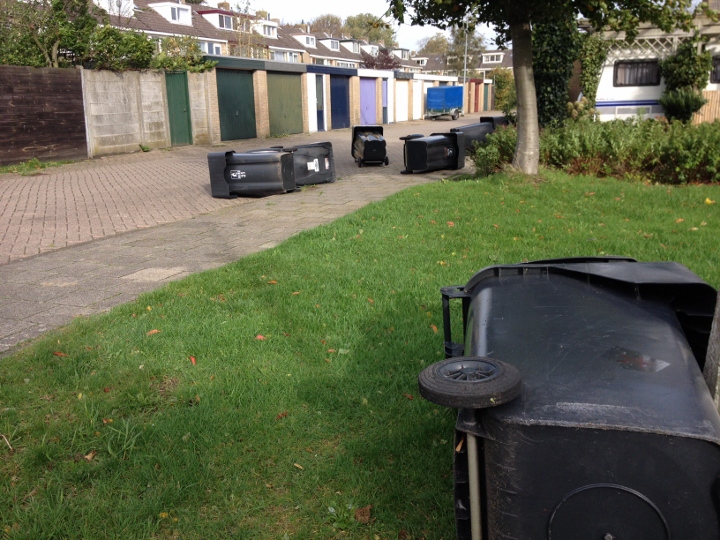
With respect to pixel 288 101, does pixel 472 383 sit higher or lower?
lower

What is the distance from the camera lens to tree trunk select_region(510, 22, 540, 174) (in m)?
11.0

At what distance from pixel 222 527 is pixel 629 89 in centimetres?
2390

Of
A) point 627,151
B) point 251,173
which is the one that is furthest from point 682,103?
point 251,173

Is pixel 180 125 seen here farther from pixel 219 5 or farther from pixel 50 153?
pixel 219 5

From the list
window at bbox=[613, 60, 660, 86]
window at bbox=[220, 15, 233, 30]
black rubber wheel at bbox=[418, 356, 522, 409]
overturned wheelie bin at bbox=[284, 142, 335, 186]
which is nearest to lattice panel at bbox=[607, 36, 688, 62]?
window at bbox=[613, 60, 660, 86]

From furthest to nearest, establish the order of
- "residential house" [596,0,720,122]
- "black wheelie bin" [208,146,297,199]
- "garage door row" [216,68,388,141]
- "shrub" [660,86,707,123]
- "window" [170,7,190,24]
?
1. "window" [170,7,190,24]
2. "garage door row" [216,68,388,141]
3. "residential house" [596,0,720,122]
4. "shrub" [660,86,707,123]
5. "black wheelie bin" [208,146,297,199]

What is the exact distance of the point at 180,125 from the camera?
2325 centimetres

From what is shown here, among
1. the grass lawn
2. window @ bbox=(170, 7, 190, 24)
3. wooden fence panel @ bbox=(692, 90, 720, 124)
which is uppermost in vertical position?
window @ bbox=(170, 7, 190, 24)

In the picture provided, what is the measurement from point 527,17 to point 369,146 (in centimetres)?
618

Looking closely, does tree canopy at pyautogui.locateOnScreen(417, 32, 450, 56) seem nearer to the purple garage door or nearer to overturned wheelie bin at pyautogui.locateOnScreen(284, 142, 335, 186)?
the purple garage door

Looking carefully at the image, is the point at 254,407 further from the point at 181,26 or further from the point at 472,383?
the point at 181,26

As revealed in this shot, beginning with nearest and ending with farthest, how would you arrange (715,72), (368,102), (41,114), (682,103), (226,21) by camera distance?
(41,114) → (682,103) → (715,72) → (368,102) → (226,21)

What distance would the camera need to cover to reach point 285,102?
29.5 m

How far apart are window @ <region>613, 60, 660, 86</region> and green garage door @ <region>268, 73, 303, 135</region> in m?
13.5
